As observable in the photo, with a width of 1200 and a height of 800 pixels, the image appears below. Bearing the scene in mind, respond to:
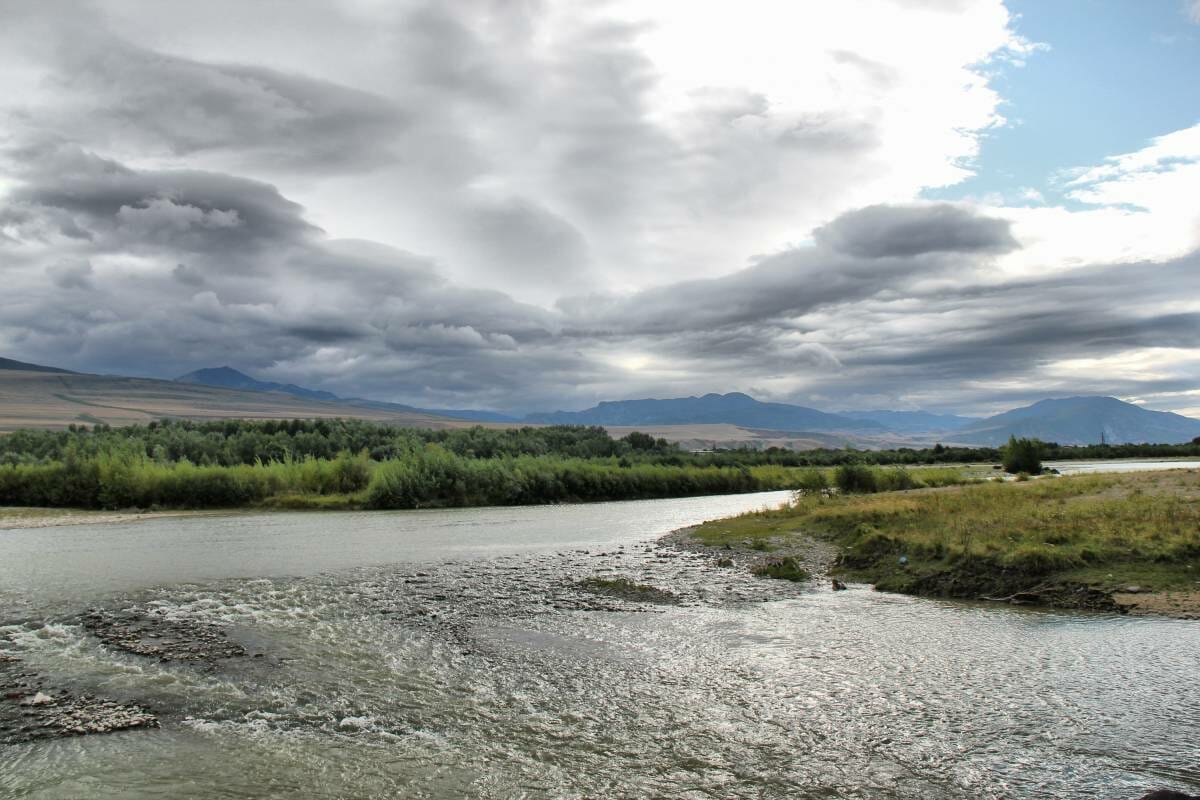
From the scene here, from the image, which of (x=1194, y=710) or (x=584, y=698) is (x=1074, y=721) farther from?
(x=584, y=698)

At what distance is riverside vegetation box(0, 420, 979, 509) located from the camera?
74250 mm

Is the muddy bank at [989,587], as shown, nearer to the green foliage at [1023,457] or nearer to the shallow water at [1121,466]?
the shallow water at [1121,466]

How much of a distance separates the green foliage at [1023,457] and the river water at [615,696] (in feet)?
321

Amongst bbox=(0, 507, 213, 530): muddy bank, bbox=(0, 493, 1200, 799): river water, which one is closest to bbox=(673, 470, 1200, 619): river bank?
bbox=(0, 493, 1200, 799): river water

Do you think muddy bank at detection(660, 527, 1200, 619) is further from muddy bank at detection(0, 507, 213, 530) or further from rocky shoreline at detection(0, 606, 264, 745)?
muddy bank at detection(0, 507, 213, 530)

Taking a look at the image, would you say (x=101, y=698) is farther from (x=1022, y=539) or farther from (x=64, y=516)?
(x=64, y=516)

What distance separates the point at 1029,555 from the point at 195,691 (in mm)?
21733

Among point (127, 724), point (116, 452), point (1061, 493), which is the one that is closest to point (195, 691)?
point (127, 724)

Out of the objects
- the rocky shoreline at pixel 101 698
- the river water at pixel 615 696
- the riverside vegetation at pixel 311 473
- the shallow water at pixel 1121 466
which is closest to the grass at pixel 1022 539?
the river water at pixel 615 696

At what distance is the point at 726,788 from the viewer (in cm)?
891

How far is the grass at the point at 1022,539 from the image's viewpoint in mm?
20375

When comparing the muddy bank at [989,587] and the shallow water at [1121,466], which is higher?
the shallow water at [1121,466]

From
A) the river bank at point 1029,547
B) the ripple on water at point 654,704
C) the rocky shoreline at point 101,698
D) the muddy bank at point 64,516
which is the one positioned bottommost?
the muddy bank at point 64,516

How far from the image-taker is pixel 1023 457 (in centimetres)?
10644
